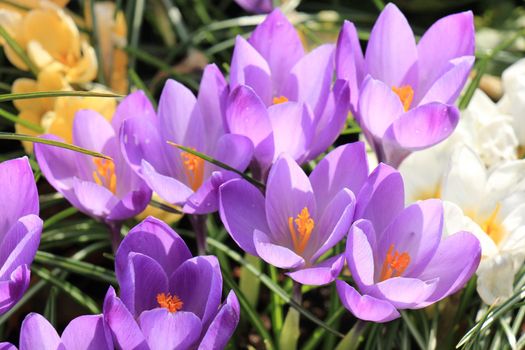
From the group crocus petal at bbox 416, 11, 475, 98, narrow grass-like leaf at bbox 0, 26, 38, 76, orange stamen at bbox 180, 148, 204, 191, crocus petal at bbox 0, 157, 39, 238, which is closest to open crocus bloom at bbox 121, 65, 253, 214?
orange stamen at bbox 180, 148, 204, 191

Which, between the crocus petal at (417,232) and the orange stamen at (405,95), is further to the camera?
the orange stamen at (405,95)

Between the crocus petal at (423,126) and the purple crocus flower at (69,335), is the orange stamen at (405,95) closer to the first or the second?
the crocus petal at (423,126)

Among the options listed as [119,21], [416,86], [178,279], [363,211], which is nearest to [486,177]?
[416,86]

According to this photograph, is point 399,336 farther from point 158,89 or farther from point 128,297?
point 158,89

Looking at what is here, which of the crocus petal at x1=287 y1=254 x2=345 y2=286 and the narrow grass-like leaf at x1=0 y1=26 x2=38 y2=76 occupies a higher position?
the narrow grass-like leaf at x1=0 y1=26 x2=38 y2=76

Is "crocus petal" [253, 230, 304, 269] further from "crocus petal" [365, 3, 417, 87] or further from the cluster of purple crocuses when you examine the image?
"crocus petal" [365, 3, 417, 87]

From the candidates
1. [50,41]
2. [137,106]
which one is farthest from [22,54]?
[137,106]

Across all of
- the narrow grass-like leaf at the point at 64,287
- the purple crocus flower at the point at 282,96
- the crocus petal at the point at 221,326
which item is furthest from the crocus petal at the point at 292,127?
the narrow grass-like leaf at the point at 64,287
